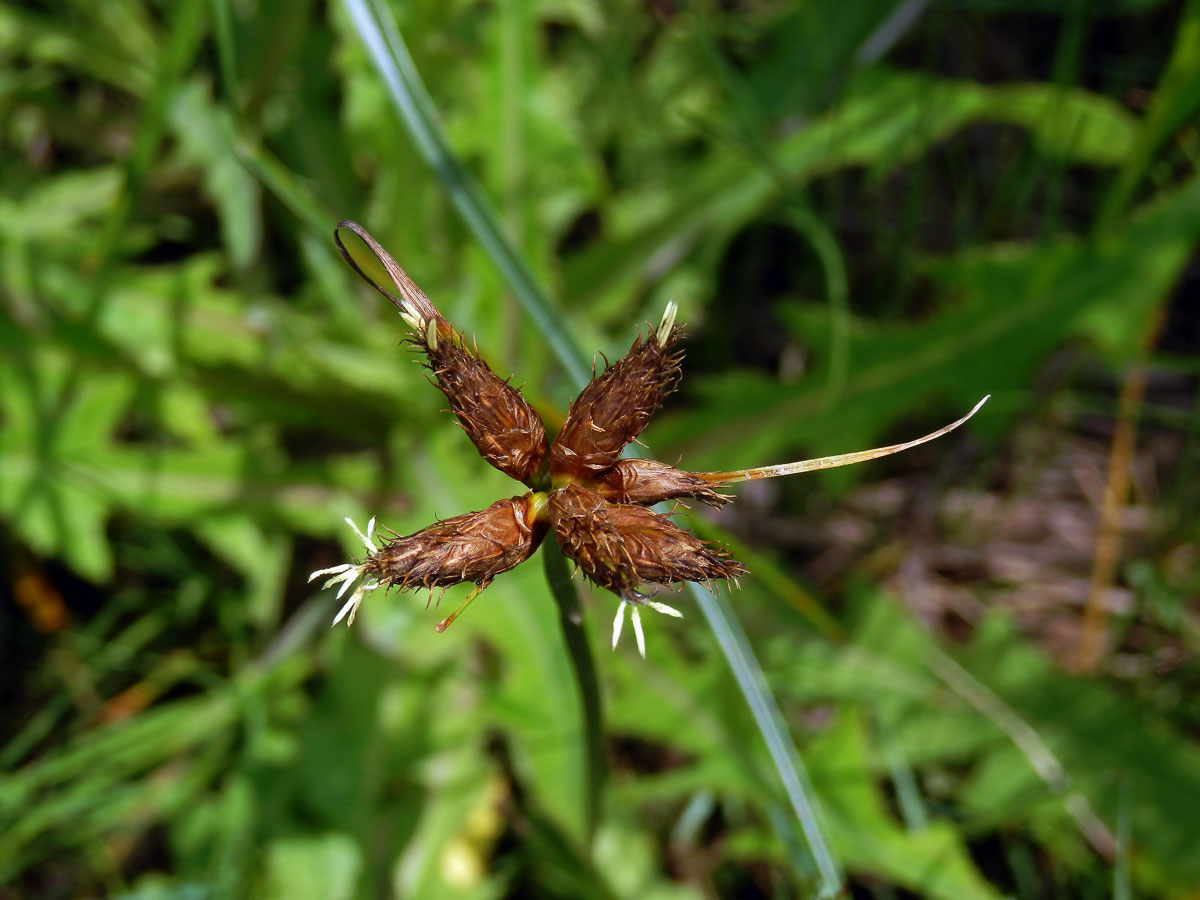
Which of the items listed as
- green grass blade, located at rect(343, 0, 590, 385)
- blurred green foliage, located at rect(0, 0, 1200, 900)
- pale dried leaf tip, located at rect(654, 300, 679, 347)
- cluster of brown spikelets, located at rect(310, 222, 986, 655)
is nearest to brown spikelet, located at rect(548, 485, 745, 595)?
cluster of brown spikelets, located at rect(310, 222, 986, 655)

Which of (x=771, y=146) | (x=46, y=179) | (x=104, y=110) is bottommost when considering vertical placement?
(x=771, y=146)

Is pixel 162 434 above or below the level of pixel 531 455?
above

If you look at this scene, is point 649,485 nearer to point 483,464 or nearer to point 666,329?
point 666,329

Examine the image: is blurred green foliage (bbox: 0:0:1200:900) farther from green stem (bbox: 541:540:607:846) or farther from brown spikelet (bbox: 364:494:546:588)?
brown spikelet (bbox: 364:494:546:588)

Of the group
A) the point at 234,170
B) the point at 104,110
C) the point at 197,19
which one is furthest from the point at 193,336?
the point at 104,110

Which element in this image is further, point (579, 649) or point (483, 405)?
point (579, 649)

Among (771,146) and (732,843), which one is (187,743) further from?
(771,146)

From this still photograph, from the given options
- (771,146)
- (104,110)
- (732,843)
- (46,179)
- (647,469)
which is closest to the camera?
(647,469)

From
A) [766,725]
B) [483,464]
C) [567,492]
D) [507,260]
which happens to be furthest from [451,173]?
[483,464]
